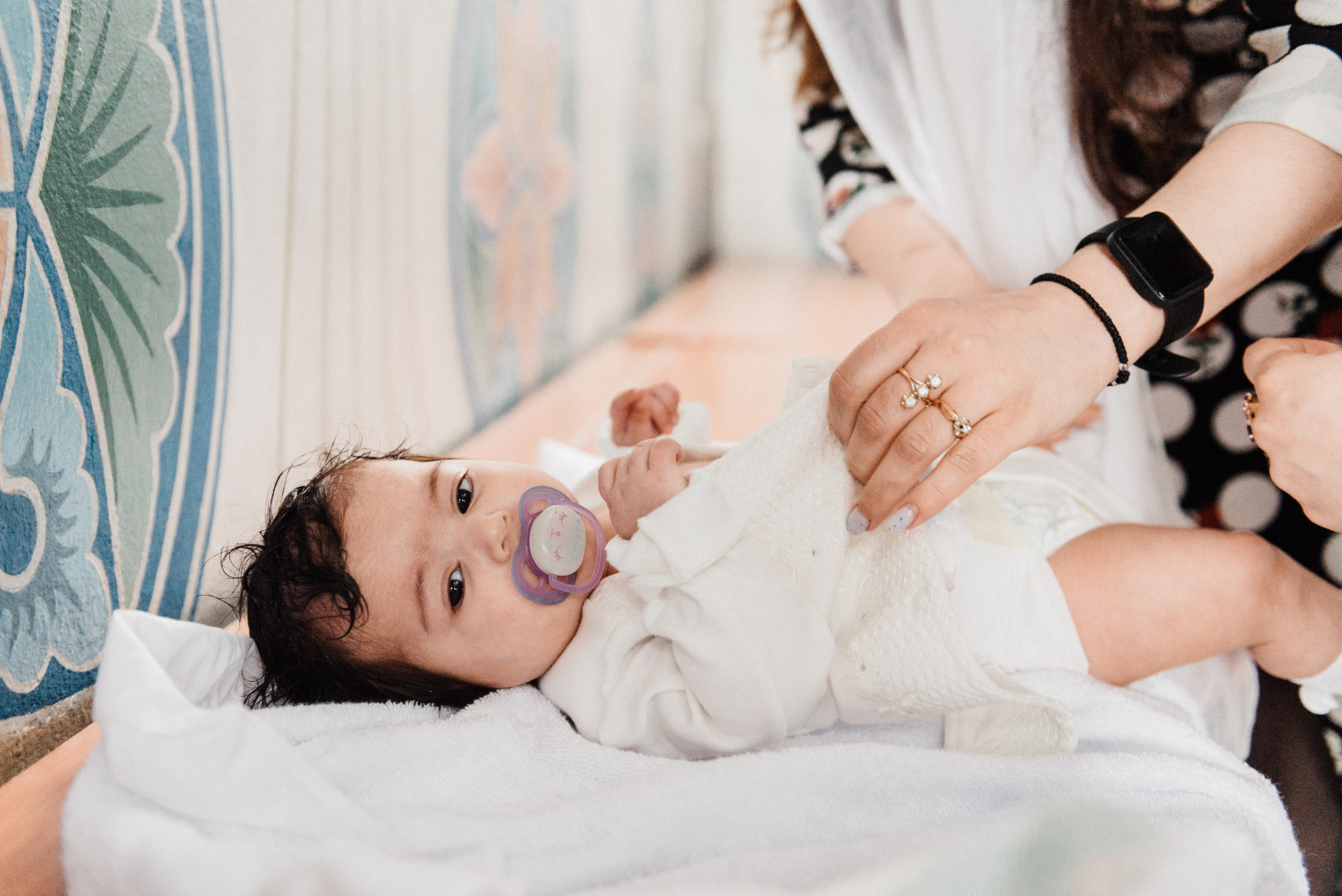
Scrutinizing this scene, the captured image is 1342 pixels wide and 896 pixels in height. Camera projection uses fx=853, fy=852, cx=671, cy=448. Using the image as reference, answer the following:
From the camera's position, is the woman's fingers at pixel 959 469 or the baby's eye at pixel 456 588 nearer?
the woman's fingers at pixel 959 469

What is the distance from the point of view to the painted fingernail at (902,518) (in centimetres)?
63

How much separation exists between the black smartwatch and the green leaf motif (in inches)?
30.0

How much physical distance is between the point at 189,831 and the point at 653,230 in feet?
6.37

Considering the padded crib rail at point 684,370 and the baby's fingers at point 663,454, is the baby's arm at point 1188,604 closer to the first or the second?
the baby's fingers at point 663,454

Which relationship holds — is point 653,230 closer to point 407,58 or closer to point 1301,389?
point 407,58

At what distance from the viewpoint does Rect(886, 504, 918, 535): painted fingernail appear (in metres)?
0.63

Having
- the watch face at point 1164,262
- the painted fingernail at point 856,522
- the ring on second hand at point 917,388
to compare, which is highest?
the watch face at point 1164,262

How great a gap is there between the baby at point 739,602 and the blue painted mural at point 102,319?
107mm

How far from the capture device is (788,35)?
1239 mm

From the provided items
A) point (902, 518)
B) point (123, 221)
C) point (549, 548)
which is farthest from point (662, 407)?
point (123, 221)

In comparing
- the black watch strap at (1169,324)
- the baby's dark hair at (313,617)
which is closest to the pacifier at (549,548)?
the baby's dark hair at (313,617)

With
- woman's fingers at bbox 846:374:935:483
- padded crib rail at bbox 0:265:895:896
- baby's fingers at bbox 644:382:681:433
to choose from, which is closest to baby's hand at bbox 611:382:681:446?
baby's fingers at bbox 644:382:681:433

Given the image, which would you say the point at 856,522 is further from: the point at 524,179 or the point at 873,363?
the point at 524,179

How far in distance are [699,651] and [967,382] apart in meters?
0.29
